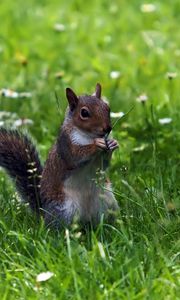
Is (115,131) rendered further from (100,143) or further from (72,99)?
(100,143)

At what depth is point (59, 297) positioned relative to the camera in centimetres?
389

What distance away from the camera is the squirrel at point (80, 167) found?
4.53 metres

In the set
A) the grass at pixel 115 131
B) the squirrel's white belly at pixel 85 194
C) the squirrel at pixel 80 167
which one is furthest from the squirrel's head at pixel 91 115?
the grass at pixel 115 131

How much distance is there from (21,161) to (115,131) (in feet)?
3.94

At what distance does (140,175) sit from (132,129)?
927mm

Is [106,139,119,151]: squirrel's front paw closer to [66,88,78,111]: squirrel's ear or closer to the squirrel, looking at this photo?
the squirrel

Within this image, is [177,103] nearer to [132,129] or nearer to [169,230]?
[132,129]

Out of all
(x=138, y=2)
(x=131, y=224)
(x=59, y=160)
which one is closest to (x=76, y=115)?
(x=59, y=160)

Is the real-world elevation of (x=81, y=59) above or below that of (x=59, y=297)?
below

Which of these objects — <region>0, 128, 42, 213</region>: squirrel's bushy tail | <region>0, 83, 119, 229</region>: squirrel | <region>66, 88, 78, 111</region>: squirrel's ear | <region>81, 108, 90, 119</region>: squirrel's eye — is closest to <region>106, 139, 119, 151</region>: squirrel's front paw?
<region>0, 83, 119, 229</region>: squirrel

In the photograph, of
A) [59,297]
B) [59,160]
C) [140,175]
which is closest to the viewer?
[59,297]

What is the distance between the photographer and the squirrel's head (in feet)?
14.8

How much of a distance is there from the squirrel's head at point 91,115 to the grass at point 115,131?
0.99 ft

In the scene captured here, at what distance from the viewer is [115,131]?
6180mm
